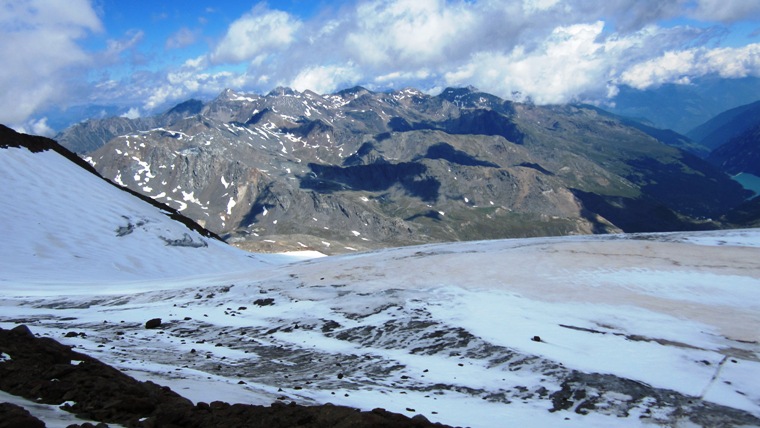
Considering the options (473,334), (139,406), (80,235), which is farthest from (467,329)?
(80,235)

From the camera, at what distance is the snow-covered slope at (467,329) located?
1297 centimetres

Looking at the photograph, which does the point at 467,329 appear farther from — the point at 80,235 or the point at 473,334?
the point at 80,235

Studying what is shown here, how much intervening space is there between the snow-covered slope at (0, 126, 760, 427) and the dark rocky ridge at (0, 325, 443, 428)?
1.93 m

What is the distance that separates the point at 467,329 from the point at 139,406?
12.6 m

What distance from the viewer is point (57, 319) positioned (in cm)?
2120

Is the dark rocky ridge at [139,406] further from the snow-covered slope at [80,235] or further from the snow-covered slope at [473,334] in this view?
the snow-covered slope at [80,235]

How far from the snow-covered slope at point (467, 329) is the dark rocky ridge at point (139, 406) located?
1.93 meters

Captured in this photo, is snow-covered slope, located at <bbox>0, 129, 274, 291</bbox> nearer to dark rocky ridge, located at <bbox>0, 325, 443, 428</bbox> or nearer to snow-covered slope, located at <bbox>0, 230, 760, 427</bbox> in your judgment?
snow-covered slope, located at <bbox>0, 230, 760, 427</bbox>

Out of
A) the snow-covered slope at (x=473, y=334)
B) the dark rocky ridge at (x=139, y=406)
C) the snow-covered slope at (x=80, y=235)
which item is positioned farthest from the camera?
the snow-covered slope at (x=80, y=235)

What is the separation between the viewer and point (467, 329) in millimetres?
18859

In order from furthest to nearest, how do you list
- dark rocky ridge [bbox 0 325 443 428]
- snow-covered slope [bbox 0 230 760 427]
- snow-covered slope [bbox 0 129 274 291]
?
snow-covered slope [bbox 0 129 274 291] < snow-covered slope [bbox 0 230 760 427] < dark rocky ridge [bbox 0 325 443 428]

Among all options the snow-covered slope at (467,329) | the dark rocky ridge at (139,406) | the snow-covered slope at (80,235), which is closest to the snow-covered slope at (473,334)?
the snow-covered slope at (467,329)

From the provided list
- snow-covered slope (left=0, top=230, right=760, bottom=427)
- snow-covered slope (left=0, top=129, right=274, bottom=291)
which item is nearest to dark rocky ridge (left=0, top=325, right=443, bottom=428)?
snow-covered slope (left=0, top=230, right=760, bottom=427)

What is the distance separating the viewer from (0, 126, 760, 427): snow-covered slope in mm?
12969
